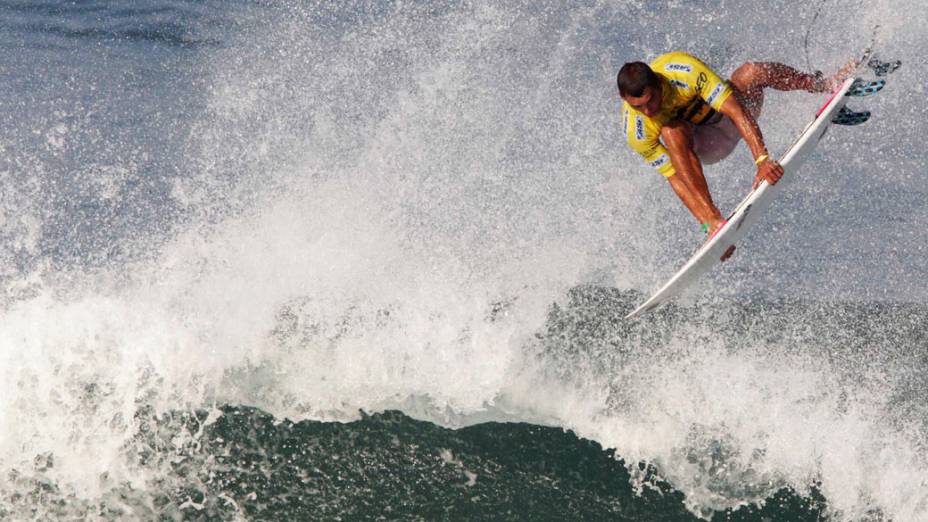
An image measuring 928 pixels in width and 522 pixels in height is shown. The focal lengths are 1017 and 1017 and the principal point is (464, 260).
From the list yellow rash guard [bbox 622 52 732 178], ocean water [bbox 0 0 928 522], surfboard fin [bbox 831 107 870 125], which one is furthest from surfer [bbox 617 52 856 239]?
ocean water [bbox 0 0 928 522]

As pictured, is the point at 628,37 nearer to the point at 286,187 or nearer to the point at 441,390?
the point at 286,187

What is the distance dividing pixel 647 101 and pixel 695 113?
1.67 feet

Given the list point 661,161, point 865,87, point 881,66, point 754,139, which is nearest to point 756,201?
point 754,139

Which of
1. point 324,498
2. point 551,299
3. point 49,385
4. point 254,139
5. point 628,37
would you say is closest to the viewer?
point 324,498

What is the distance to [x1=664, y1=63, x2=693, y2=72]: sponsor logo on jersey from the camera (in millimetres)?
5176

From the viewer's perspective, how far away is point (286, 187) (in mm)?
7117

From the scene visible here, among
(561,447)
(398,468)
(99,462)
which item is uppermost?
(99,462)

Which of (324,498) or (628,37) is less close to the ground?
(628,37)

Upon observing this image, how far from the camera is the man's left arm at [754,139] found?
Result: 192 inches

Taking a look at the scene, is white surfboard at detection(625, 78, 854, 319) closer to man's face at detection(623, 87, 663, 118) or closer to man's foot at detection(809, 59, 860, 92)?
man's foot at detection(809, 59, 860, 92)

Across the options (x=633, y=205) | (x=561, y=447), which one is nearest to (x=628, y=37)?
(x=633, y=205)

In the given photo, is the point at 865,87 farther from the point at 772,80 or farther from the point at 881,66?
the point at 772,80

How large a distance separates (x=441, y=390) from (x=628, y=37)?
385cm

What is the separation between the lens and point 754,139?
4.93 meters
